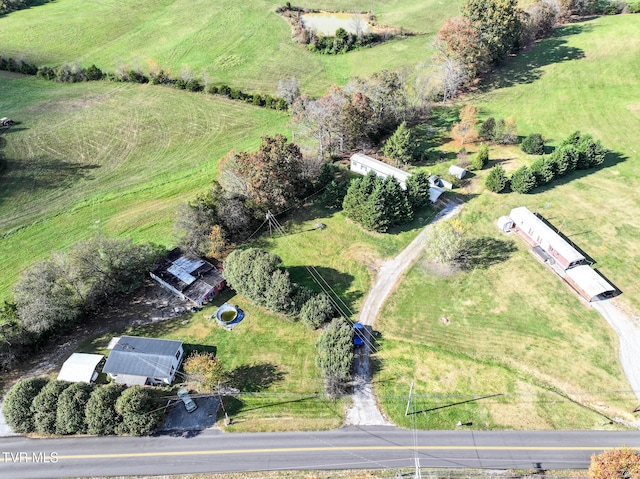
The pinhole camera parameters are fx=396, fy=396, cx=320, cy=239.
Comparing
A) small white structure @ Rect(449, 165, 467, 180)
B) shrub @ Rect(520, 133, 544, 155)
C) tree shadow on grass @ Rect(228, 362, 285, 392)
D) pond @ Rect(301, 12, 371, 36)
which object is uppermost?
pond @ Rect(301, 12, 371, 36)

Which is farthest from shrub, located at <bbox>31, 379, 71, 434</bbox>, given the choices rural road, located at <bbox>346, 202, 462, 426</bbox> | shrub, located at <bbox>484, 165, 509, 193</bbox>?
shrub, located at <bbox>484, 165, 509, 193</bbox>

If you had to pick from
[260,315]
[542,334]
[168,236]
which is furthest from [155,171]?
[542,334]

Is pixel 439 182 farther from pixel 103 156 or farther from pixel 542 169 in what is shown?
pixel 103 156

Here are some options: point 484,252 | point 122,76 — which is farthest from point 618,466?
point 122,76

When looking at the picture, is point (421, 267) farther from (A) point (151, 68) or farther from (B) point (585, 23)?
(B) point (585, 23)

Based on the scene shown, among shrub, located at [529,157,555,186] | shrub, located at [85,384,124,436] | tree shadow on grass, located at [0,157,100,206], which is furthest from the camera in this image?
tree shadow on grass, located at [0,157,100,206]

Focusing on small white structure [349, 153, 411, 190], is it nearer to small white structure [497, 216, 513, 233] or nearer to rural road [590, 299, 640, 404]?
small white structure [497, 216, 513, 233]
